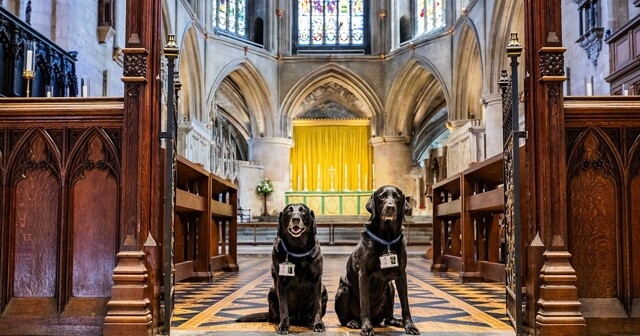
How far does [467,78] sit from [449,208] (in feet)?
40.8

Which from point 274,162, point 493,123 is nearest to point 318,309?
point 493,123

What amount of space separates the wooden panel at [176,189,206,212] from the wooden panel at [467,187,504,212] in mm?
2760

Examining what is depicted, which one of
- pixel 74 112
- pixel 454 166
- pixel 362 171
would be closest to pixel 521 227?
pixel 74 112

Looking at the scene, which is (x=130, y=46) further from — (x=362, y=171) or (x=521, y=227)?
(x=362, y=171)

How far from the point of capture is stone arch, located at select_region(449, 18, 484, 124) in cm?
1886

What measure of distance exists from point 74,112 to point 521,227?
102 inches

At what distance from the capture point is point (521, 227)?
368 cm

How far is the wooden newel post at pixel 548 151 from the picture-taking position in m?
3.36

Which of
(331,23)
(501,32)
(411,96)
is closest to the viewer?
(501,32)

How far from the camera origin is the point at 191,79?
19844 millimetres

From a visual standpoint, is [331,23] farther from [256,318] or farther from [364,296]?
[364,296]

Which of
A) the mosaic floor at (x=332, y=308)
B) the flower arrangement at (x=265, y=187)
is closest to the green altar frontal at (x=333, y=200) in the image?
the flower arrangement at (x=265, y=187)

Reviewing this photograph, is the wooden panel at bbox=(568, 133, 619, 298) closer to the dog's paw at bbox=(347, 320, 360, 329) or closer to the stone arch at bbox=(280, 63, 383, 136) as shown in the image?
the dog's paw at bbox=(347, 320, 360, 329)

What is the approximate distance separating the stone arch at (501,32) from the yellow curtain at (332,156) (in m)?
9.55
